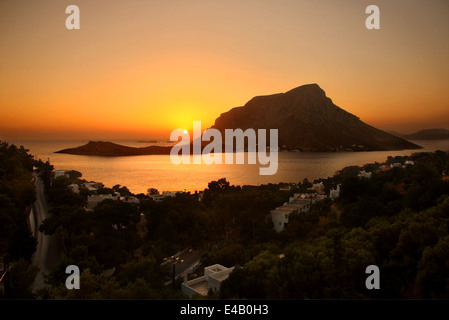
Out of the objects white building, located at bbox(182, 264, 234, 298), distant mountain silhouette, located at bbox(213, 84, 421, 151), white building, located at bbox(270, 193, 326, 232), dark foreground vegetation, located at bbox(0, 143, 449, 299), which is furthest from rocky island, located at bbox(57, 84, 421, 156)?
white building, located at bbox(182, 264, 234, 298)

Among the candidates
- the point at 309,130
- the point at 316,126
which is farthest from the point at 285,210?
the point at 316,126

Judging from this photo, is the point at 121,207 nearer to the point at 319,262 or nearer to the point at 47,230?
the point at 47,230

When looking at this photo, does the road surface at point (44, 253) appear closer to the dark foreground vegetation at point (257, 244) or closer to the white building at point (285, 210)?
the dark foreground vegetation at point (257, 244)

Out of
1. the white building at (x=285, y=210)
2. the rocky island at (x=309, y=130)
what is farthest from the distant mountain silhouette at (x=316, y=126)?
the white building at (x=285, y=210)

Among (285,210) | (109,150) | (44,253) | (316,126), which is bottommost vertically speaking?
(44,253)

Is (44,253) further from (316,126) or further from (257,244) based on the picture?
(316,126)

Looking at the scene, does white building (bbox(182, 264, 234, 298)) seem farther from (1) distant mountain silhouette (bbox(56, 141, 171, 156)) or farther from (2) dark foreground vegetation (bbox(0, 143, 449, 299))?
(1) distant mountain silhouette (bbox(56, 141, 171, 156))
